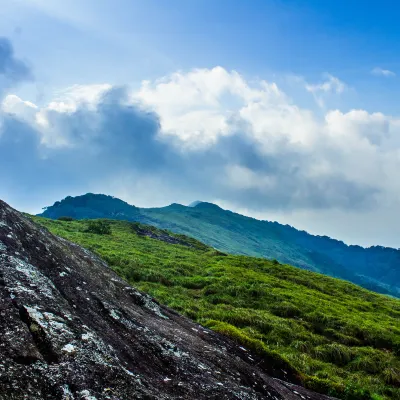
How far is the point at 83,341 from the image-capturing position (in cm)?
755

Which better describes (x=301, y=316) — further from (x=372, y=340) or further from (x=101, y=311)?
(x=101, y=311)

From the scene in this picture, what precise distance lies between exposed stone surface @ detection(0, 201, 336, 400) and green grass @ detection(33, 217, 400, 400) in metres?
5.28

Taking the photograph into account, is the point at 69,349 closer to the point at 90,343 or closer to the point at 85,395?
the point at 90,343

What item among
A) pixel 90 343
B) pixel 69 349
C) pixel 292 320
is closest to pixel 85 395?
pixel 69 349

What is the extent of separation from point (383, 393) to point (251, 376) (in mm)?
11878

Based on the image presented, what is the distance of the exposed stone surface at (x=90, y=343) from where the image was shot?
6.31 meters

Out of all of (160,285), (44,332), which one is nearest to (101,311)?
(44,332)

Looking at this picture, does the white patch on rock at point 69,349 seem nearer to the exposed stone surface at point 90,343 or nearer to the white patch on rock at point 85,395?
the exposed stone surface at point 90,343

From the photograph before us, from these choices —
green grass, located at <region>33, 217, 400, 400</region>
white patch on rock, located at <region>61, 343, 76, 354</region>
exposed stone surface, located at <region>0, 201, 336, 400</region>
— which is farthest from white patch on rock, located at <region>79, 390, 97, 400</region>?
green grass, located at <region>33, 217, 400, 400</region>

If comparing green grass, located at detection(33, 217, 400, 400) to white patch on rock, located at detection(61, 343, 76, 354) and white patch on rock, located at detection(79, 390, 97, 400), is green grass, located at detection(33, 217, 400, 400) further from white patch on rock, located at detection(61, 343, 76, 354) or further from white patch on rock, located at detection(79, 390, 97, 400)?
white patch on rock, located at detection(79, 390, 97, 400)

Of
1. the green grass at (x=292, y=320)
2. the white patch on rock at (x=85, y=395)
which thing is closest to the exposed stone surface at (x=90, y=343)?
the white patch on rock at (x=85, y=395)

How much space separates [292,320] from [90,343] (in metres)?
22.5

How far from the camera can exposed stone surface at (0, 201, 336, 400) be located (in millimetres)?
6309

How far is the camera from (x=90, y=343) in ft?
25.0
